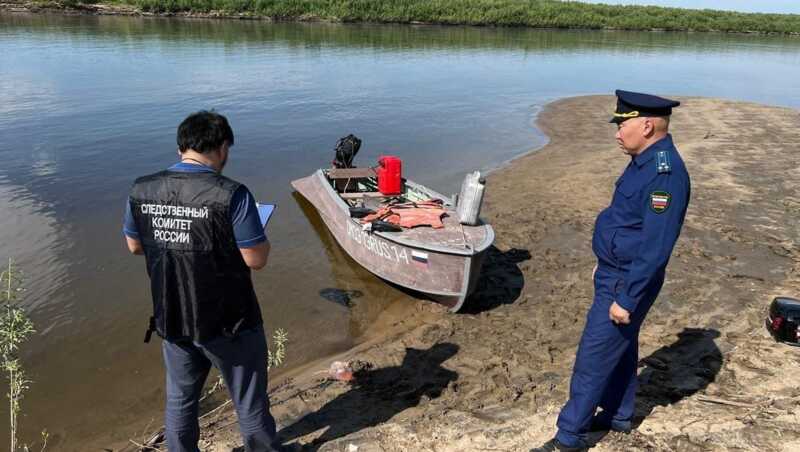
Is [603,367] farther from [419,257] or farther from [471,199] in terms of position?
[471,199]

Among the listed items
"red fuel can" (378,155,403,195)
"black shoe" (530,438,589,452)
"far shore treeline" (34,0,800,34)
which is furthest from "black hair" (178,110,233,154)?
"far shore treeline" (34,0,800,34)

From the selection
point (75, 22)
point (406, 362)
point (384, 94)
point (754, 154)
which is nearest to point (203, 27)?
point (75, 22)

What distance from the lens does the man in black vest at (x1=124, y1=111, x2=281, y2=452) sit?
2689mm

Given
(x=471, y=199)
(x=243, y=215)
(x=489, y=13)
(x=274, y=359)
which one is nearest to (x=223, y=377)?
(x=243, y=215)

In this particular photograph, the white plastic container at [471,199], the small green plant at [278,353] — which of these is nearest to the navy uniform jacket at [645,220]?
the small green plant at [278,353]

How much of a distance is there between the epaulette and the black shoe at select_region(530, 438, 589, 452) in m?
1.84

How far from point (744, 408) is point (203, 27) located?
47501 millimetres

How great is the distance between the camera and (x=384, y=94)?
867 inches

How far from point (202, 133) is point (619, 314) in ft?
7.99

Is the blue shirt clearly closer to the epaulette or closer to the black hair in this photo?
the black hair

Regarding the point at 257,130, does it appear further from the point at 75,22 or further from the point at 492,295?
the point at 75,22

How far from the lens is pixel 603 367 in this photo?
321 centimetres

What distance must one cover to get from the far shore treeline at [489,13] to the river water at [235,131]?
1073cm

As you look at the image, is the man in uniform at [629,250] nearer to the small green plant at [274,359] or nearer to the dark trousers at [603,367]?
the dark trousers at [603,367]
